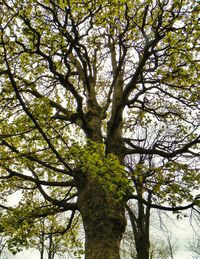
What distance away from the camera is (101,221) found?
5.88 m

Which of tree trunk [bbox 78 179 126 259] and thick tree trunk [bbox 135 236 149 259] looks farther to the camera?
thick tree trunk [bbox 135 236 149 259]

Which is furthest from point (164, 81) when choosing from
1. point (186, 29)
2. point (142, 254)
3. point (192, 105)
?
point (142, 254)

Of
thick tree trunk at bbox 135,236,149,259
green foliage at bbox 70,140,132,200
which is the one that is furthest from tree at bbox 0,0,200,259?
thick tree trunk at bbox 135,236,149,259

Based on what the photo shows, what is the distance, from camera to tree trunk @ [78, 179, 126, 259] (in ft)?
18.3

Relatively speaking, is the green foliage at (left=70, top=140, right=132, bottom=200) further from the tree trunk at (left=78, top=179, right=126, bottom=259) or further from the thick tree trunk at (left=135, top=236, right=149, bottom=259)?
the thick tree trunk at (left=135, top=236, right=149, bottom=259)

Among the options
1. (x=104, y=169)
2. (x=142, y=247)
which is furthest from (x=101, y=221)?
(x=142, y=247)

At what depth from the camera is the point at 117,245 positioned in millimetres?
5805

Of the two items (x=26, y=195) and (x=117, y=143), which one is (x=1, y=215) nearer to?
(x=26, y=195)

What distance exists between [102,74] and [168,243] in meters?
39.7

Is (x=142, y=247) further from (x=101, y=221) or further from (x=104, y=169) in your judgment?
(x=104, y=169)

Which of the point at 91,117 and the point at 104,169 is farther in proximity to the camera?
the point at 91,117

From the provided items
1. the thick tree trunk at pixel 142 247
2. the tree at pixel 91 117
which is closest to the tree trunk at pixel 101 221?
the tree at pixel 91 117

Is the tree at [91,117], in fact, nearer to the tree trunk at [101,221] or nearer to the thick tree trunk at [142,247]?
the tree trunk at [101,221]

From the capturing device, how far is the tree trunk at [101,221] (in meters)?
5.59
